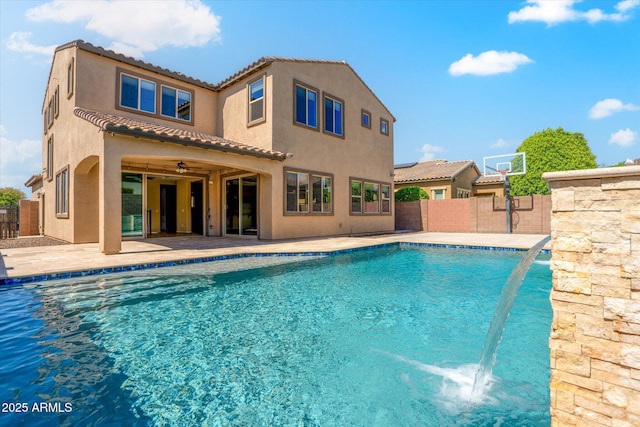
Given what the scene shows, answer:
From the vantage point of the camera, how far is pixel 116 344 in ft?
11.2

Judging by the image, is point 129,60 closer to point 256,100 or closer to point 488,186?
point 256,100

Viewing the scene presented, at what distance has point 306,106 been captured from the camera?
13.2m

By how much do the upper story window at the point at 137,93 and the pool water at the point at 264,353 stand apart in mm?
8354

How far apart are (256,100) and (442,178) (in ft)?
50.3

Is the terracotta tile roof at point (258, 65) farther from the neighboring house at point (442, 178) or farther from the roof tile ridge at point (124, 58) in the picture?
the neighboring house at point (442, 178)

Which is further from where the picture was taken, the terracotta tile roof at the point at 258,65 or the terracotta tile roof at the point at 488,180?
the terracotta tile roof at the point at 488,180

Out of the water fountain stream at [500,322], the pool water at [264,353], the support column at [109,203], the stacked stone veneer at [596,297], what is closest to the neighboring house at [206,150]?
the support column at [109,203]

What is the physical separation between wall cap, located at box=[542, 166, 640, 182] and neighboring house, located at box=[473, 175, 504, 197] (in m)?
26.2

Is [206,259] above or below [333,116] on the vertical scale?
below

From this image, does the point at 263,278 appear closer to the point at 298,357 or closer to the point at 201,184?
the point at 298,357

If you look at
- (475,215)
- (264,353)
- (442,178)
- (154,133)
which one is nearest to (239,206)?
(154,133)

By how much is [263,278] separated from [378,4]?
10.6 m

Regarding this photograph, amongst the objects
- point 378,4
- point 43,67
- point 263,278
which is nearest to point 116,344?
point 263,278

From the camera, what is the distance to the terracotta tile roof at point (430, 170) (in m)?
23.2
